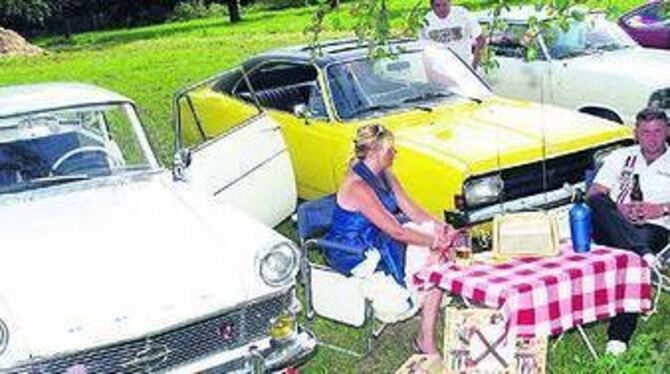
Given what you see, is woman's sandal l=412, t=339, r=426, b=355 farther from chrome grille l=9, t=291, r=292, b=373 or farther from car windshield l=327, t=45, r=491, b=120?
car windshield l=327, t=45, r=491, b=120

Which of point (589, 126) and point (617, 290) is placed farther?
point (589, 126)

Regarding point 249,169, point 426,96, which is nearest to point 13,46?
point 426,96

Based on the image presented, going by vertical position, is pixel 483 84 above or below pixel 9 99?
below

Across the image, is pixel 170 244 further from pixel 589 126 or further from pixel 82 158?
pixel 589 126

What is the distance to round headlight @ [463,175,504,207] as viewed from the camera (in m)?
7.36

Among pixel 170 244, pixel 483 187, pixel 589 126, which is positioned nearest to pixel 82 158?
pixel 170 244

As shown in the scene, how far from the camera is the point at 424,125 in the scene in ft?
26.8

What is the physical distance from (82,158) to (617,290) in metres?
3.25

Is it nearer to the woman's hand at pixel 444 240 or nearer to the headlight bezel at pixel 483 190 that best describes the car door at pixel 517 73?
the headlight bezel at pixel 483 190

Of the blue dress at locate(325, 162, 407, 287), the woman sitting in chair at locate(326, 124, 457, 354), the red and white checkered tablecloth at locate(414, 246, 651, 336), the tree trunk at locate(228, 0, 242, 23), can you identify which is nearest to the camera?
the red and white checkered tablecloth at locate(414, 246, 651, 336)

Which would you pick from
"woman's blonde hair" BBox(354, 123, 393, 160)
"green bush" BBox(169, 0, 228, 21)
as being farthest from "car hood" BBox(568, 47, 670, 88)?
"green bush" BBox(169, 0, 228, 21)

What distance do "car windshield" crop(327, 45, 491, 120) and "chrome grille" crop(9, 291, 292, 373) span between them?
3143mm

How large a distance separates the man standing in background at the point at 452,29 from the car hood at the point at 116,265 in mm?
5160

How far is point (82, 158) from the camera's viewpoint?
656 centimetres
